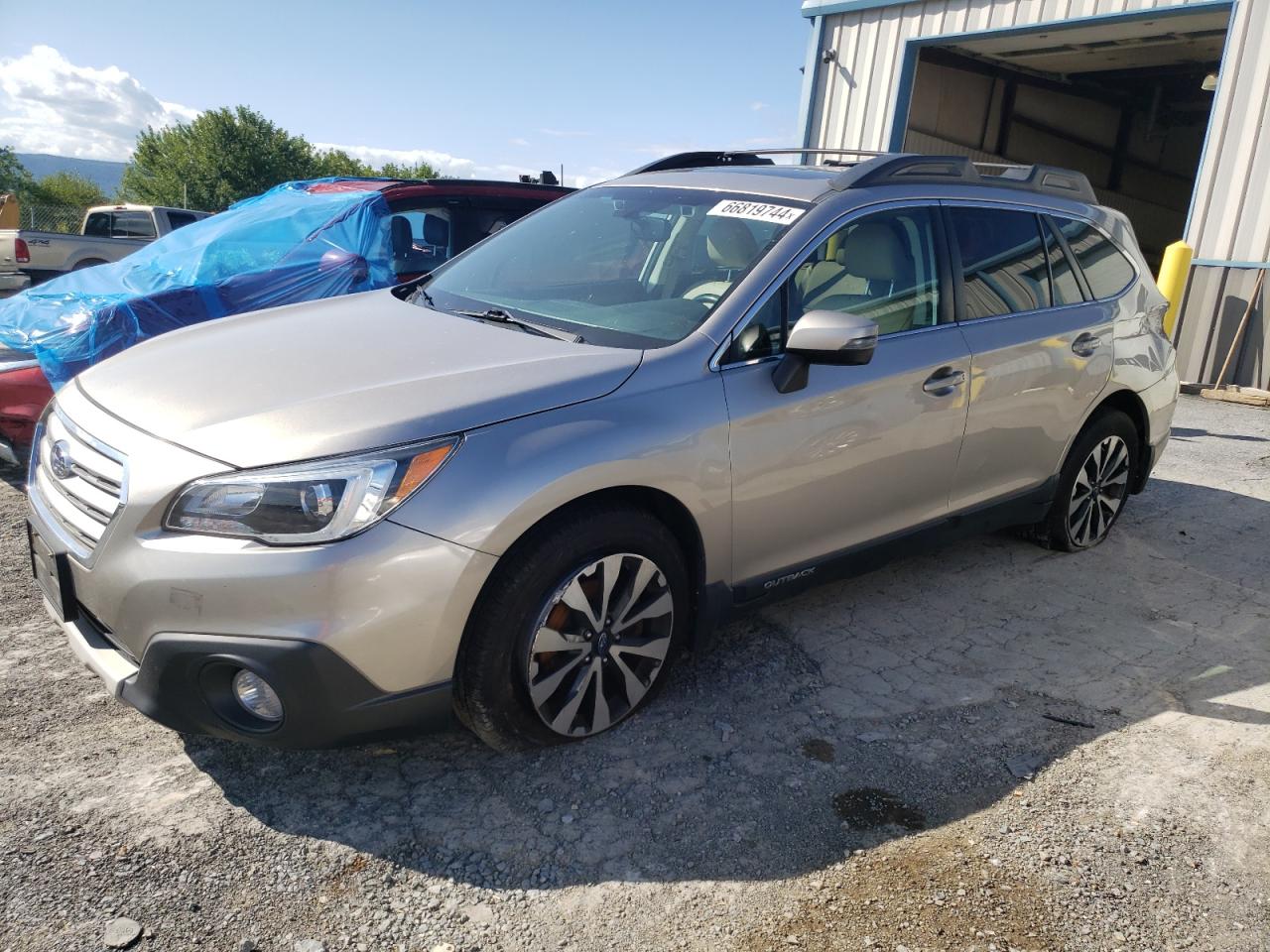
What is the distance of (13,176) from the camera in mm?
51031

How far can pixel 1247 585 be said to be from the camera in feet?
14.7

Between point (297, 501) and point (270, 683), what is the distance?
1.44 ft

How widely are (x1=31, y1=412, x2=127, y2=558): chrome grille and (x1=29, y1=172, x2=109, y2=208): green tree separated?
5461 centimetres

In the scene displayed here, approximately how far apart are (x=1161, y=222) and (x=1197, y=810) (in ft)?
72.1

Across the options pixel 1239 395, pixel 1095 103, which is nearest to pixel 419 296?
pixel 1239 395

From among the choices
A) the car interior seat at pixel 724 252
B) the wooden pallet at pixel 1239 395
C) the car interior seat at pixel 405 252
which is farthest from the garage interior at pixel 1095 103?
the car interior seat at pixel 724 252

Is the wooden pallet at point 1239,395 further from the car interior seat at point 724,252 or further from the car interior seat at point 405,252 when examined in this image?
the car interior seat at point 724,252

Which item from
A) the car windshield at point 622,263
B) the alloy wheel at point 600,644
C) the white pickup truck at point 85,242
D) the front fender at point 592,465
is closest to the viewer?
the front fender at point 592,465

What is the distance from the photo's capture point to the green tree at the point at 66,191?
50531mm

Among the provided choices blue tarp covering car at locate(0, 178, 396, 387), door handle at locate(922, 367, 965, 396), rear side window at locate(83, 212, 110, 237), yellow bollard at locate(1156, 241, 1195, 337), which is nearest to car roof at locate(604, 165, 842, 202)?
door handle at locate(922, 367, 965, 396)

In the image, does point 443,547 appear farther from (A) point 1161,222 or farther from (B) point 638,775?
(A) point 1161,222

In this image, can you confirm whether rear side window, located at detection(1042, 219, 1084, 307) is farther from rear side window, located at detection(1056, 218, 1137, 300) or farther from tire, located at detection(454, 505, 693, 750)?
tire, located at detection(454, 505, 693, 750)

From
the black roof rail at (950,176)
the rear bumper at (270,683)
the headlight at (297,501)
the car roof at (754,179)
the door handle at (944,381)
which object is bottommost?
the rear bumper at (270,683)

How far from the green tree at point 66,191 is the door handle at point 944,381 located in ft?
182
